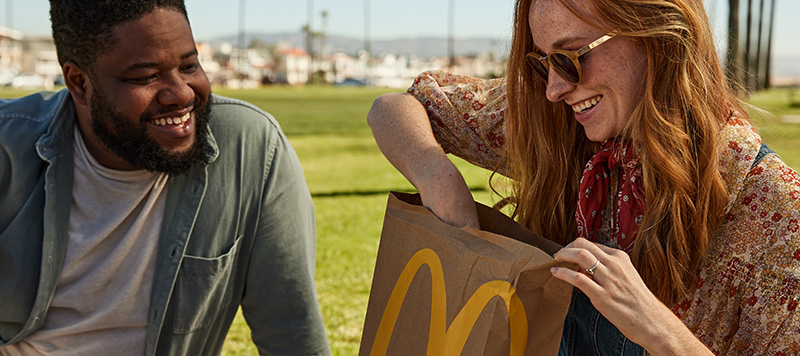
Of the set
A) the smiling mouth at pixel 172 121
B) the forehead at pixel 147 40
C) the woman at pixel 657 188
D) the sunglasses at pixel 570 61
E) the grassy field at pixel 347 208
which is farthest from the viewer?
the grassy field at pixel 347 208

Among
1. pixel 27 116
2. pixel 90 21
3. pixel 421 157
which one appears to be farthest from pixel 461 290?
pixel 27 116

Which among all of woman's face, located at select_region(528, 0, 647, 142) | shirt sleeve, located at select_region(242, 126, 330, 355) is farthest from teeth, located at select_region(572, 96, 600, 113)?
shirt sleeve, located at select_region(242, 126, 330, 355)

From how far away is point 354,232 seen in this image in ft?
18.1

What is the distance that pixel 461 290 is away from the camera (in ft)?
4.82

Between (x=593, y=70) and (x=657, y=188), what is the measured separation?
0.95 feet

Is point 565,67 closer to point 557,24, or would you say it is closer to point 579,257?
point 557,24

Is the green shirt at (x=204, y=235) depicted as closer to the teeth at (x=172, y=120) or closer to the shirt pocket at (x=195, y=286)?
the shirt pocket at (x=195, y=286)

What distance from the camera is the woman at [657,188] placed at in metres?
1.41

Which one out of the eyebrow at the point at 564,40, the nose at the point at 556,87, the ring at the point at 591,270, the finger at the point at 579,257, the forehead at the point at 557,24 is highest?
the forehead at the point at 557,24

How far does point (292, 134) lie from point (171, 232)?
11.8 metres

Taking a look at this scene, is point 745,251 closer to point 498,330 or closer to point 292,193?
point 498,330

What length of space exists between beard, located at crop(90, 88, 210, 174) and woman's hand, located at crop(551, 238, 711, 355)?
1346 millimetres

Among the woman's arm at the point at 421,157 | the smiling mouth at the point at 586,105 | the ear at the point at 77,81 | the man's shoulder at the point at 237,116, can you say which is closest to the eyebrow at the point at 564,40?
the smiling mouth at the point at 586,105

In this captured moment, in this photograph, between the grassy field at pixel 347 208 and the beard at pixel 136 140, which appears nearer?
the beard at pixel 136 140
